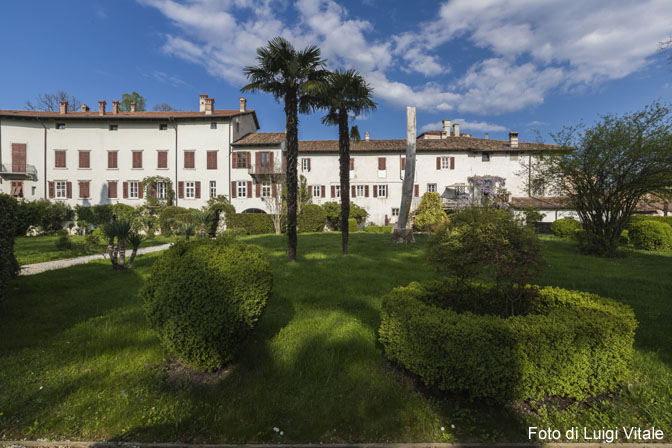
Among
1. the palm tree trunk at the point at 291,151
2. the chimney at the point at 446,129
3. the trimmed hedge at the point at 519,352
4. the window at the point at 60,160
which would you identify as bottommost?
the trimmed hedge at the point at 519,352

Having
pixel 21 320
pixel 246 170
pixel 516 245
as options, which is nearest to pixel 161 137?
pixel 246 170

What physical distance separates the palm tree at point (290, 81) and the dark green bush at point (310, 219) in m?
16.7

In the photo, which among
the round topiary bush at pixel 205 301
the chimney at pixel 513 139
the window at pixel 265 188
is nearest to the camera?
the round topiary bush at pixel 205 301

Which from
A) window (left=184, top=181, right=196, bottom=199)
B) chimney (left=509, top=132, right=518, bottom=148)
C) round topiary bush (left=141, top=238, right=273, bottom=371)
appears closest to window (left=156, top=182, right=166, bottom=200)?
window (left=184, top=181, right=196, bottom=199)

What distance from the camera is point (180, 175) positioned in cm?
3203

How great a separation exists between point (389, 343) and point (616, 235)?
15041 mm

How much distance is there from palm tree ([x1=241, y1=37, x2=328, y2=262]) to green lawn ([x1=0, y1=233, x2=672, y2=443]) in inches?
224

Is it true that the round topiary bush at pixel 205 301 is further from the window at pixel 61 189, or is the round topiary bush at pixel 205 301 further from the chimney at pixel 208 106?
the window at pixel 61 189

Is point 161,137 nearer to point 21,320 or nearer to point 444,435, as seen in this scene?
point 21,320

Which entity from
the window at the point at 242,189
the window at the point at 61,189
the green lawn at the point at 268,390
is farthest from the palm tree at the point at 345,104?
the window at the point at 61,189

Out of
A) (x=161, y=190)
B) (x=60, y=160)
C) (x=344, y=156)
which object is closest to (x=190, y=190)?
(x=161, y=190)

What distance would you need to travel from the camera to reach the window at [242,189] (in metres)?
32.6

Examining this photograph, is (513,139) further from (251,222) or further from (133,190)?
(133,190)

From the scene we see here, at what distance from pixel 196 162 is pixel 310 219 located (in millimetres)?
14514
